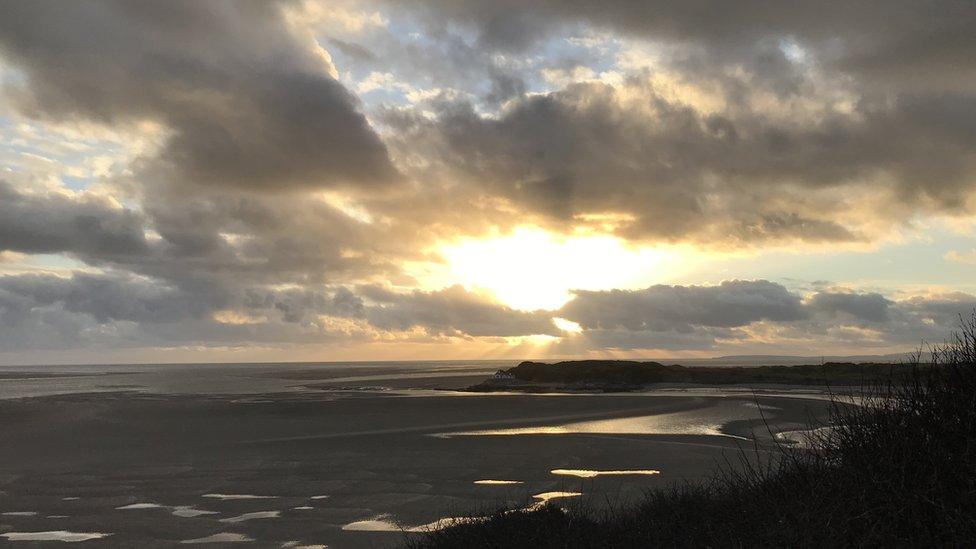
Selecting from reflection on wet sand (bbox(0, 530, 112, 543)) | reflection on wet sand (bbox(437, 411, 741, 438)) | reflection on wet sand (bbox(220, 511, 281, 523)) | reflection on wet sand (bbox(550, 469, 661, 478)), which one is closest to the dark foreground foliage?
reflection on wet sand (bbox(220, 511, 281, 523))

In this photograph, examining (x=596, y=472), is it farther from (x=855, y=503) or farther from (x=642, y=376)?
(x=642, y=376)

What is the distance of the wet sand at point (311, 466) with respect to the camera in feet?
46.3

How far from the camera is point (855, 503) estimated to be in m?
7.39

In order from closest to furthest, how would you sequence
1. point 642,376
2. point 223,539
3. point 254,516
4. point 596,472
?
point 223,539
point 254,516
point 596,472
point 642,376

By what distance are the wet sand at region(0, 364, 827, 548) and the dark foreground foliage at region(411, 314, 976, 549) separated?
6.96 feet

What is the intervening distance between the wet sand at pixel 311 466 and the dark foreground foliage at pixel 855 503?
2121 millimetres

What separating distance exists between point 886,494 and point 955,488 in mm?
662

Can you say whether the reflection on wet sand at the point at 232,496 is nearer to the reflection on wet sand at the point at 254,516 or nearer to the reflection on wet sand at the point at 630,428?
the reflection on wet sand at the point at 254,516

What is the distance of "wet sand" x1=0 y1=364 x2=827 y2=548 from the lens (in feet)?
46.3

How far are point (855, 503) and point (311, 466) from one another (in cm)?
1720

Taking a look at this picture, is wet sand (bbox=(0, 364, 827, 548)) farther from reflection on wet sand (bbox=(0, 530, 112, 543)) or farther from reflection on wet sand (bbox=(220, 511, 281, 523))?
reflection on wet sand (bbox=(0, 530, 112, 543))

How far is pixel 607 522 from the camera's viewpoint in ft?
30.7

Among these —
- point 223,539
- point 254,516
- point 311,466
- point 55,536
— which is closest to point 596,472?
point 311,466

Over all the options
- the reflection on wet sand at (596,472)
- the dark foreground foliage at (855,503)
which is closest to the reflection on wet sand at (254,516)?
the dark foreground foliage at (855,503)
